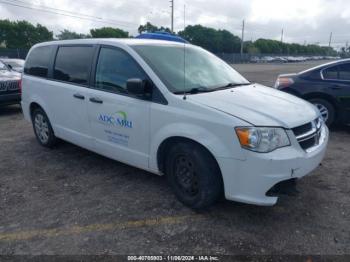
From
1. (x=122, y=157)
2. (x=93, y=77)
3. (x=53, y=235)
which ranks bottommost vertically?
(x=53, y=235)

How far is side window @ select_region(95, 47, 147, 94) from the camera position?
12.1 ft

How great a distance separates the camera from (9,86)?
8.52 meters

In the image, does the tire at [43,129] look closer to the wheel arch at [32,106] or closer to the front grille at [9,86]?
the wheel arch at [32,106]

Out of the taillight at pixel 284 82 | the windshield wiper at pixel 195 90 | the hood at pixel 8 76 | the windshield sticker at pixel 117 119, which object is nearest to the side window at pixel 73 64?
the windshield sticker at pixel 117 119

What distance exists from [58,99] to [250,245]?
3470 millimetres

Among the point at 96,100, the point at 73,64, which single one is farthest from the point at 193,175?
the point at 73,64

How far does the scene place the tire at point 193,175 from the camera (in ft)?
10.1

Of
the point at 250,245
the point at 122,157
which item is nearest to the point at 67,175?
the point at 122,157

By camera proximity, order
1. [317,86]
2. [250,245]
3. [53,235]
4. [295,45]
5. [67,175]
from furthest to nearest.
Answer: [295,45] → [317,86] → [67,175] → [53,235] → [250,245]

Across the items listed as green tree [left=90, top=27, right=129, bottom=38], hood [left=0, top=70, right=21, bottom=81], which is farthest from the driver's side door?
green tree [left=90, top=27, right=129, bottom=38]

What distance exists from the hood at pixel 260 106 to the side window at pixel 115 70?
0.87m

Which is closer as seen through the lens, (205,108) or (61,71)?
(205,108)

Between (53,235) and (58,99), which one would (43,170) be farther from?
(53,235)

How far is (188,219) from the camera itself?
128 inches
